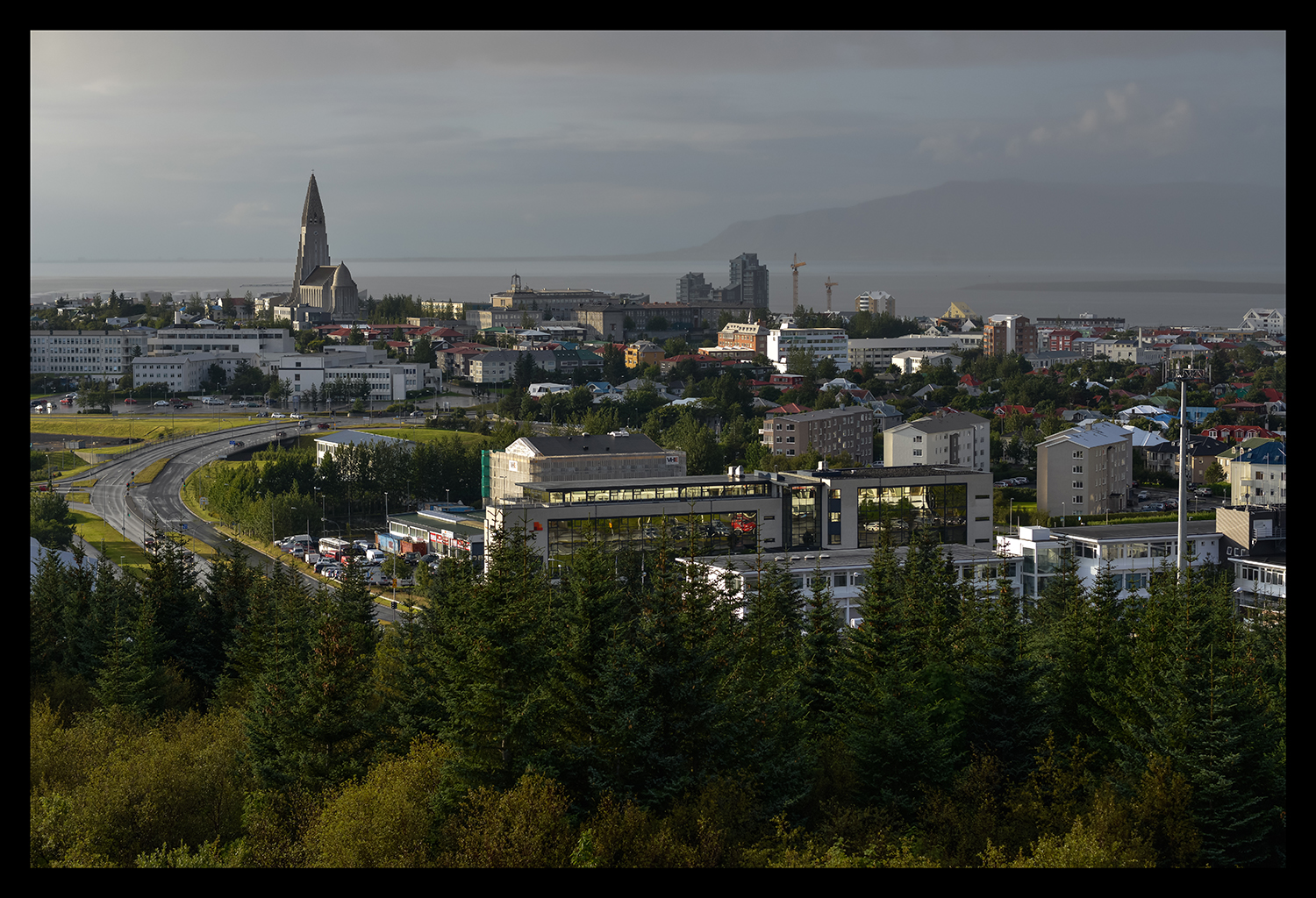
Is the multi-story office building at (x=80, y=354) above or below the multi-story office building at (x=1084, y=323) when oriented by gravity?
below

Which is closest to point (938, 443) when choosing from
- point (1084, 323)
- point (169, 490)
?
point (169, 490)

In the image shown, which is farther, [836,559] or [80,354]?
[80,354]

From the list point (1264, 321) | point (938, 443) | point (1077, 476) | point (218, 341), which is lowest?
point (1077, 476)

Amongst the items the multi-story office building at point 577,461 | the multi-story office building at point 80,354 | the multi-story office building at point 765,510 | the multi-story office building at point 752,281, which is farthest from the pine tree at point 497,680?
the multi-story office building at point 752,281

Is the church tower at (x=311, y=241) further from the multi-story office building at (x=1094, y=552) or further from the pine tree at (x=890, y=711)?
the pine tree at (x=890, y=711)

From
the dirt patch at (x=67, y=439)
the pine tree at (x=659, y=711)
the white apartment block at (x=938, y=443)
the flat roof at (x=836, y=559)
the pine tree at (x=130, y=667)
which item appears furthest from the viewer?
the dirt patch at (x=67, y=439)

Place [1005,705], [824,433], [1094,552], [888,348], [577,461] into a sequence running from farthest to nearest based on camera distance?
[888,348]
[824,433]
[577,461]
[1094,552]
[1005,705]

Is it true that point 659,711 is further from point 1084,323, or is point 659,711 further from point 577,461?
point 1084,323

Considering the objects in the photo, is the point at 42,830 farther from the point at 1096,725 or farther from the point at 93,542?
the point at 93,542
